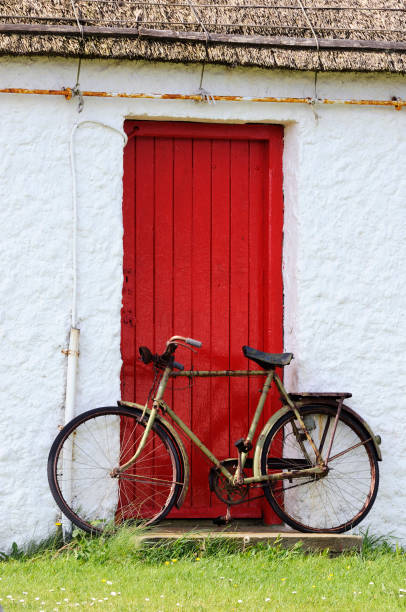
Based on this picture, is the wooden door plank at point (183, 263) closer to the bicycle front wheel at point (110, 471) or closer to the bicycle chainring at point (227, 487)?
the bicycle front wheel at point (110, 471)

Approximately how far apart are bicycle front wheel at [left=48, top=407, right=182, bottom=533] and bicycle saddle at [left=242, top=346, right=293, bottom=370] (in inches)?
27.0

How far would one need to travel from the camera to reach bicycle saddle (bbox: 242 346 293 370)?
5.78 meters

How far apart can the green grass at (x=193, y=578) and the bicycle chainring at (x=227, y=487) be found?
0.31 meters

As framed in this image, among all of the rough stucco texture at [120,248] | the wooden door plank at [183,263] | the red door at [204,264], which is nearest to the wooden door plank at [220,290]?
the red door at [204,264]

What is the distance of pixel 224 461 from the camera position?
19.0 ft

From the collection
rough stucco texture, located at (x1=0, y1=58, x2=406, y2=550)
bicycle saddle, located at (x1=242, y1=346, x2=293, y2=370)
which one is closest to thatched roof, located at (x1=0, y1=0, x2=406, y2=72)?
rough stucco texture, located at (x1=0, y1=58, x2=406, y2=550)

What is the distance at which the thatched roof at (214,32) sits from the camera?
582cm

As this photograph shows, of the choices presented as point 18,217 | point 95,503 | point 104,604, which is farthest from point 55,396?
point 104,604

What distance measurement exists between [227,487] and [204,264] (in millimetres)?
1456

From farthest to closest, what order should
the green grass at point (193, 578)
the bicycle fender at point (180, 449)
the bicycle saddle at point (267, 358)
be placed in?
the bicycle saddle at point (267, 358) → the bicycle fender at point (180, 449) → the green grass at point (193, 578)

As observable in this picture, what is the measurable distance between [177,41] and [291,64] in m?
0.73

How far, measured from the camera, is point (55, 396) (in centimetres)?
581

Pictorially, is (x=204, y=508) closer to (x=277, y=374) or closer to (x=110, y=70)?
(x=277, y=374)

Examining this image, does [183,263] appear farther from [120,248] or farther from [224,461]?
[224,461]
